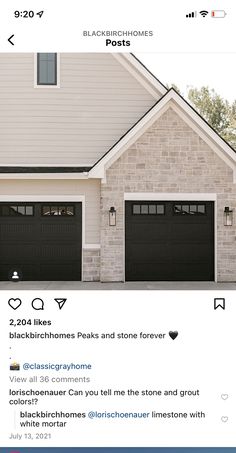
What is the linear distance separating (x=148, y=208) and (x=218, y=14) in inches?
Result: 372

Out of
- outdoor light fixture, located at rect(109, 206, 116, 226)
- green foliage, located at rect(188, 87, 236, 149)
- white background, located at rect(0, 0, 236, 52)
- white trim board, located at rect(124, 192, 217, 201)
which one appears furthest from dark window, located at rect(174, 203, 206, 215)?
green foliage, located at rect(188, 87, 236, 149)

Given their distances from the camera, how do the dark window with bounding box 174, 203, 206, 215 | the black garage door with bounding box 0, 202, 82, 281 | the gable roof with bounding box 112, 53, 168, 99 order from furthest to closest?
the gable roof with bounding box 112, 53, 168, 99 < the black garage door with bounding box 0, 202, 82, 281 < the dark window with bounding box 174, 203, 206, 215

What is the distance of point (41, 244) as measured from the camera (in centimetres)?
1317

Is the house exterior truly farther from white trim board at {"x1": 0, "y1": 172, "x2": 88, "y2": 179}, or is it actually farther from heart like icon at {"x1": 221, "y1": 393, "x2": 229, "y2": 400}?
heart like icon at {"x1": 221, "y1": 393, "x2": 229, "y2": 400}

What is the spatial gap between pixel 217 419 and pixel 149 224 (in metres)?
10.9

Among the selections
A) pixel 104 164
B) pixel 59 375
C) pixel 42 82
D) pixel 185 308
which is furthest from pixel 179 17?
pixel 42 82

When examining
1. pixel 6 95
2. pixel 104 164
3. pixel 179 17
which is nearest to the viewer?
pixel 179 17

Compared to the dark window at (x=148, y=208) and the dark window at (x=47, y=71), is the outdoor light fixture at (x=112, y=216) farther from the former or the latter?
the dark window at (x=47, y=71)

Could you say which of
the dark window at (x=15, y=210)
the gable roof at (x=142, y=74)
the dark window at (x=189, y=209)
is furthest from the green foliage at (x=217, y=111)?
the dark window at (x=15, y=210)

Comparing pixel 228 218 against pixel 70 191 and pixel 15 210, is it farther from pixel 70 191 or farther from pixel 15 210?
pixel 15 210

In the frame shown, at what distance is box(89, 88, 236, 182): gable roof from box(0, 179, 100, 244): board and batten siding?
76 cm

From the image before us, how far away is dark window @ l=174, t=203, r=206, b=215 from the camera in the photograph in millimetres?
13039

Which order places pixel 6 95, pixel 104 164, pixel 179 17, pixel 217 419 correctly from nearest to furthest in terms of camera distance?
pixel 217 419, pixel 179 17, pixel 104 164, pixel 6 95

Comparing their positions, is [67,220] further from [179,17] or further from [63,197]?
[179,17]
